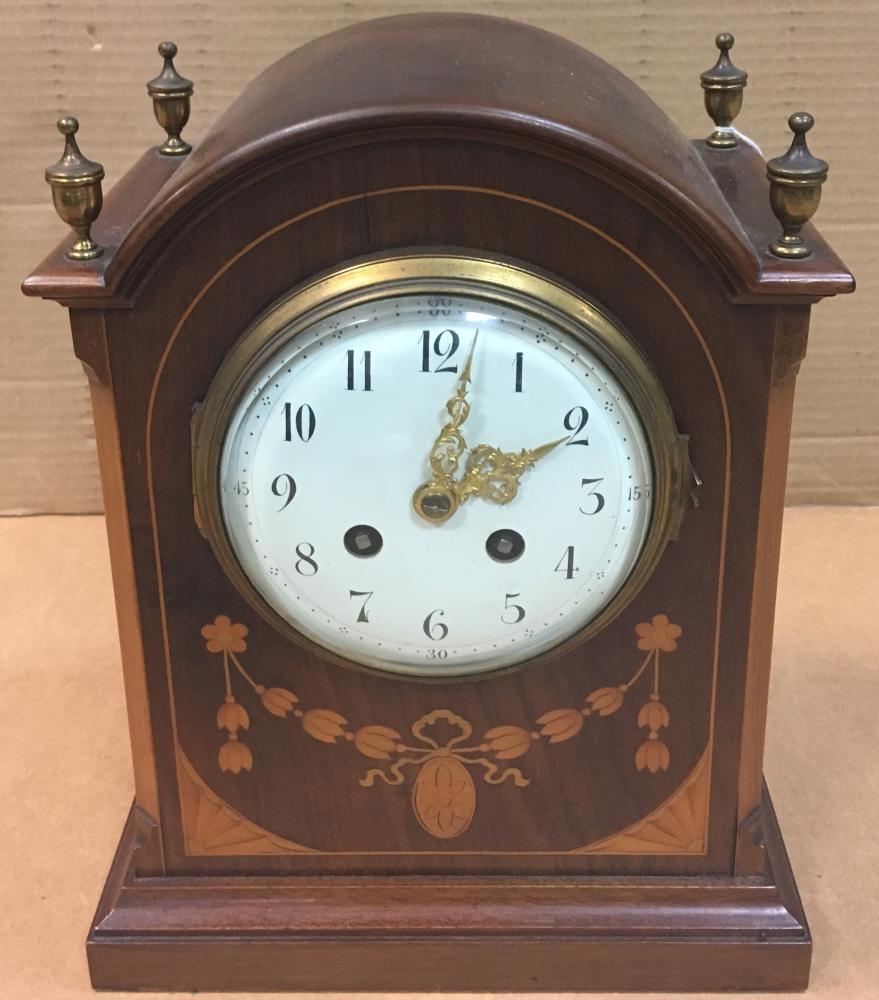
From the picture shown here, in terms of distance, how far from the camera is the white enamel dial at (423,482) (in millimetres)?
1191

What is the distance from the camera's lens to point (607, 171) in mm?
1148

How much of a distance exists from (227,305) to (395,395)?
15 centimetres

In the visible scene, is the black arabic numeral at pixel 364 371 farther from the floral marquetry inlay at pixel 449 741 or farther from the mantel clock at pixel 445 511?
the floral marquetry inlay at pixel 449 741

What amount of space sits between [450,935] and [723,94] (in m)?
0.83

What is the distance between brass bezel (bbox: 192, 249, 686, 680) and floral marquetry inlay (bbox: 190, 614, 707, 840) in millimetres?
110

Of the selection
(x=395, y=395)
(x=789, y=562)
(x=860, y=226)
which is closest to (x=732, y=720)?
(x=395, y=395)

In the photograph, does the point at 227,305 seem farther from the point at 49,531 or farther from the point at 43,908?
the point at 49,531

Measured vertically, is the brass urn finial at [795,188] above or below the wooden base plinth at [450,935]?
above

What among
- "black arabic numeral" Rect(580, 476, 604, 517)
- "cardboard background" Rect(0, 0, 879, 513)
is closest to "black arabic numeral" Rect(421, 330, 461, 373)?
"black arabic numeral" Rect(580, 476, 604, 517)

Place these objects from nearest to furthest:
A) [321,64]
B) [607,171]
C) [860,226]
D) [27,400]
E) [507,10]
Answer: [607,171], [321,64], [507,10], [860,226], [27,400]

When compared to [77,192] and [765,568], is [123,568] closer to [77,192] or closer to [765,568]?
[77,192]

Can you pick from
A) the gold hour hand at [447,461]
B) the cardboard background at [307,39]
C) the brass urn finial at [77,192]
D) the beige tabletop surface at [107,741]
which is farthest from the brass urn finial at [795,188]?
the cardboard background at [307,39]

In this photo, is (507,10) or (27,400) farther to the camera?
(27,400)

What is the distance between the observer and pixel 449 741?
53.8 inches
